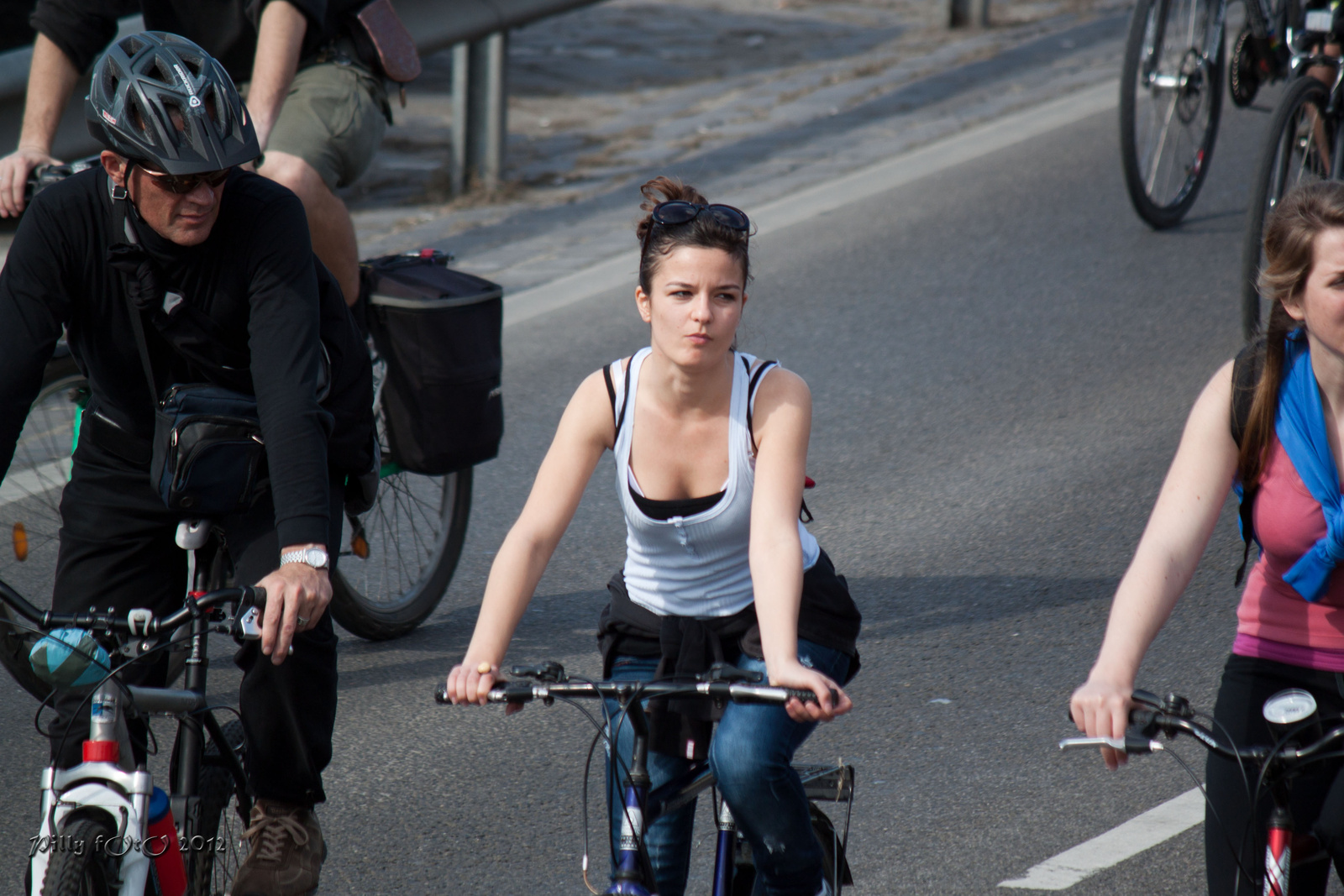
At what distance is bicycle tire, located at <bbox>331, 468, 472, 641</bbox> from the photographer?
511cm

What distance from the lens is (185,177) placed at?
3119 millimetres

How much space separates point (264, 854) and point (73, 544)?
0.78 m

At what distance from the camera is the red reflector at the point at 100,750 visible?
2740 millimetres

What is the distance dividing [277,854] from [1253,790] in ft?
6.22

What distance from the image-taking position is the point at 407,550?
5277mm

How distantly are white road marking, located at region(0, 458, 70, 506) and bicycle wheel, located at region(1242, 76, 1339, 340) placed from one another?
4.63 m

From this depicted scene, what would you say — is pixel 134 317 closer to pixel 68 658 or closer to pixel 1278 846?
pixel 68 658

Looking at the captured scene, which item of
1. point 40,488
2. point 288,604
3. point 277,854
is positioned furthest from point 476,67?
point 288,604

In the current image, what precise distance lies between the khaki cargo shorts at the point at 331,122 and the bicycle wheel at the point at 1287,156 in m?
3.64

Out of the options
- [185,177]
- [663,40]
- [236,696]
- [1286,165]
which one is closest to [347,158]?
[236,696]

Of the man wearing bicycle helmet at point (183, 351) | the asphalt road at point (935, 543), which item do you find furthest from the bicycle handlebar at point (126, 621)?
the asphalt road at point (935, 543)

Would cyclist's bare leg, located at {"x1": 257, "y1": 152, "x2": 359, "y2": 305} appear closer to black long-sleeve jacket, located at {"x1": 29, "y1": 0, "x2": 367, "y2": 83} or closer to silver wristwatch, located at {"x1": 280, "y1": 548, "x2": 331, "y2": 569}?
black long-sleeve jacket, located at {"x1": 29, "y1": 0, "x2": 367, "y2": 83}

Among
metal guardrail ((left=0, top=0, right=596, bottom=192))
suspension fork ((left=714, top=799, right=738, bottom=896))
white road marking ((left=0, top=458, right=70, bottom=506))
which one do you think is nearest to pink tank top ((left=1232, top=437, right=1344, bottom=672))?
suspension fork ((left=714, top=799, right=738, bottom=896))

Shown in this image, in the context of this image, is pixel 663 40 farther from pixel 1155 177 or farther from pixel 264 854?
pixel 264 854
